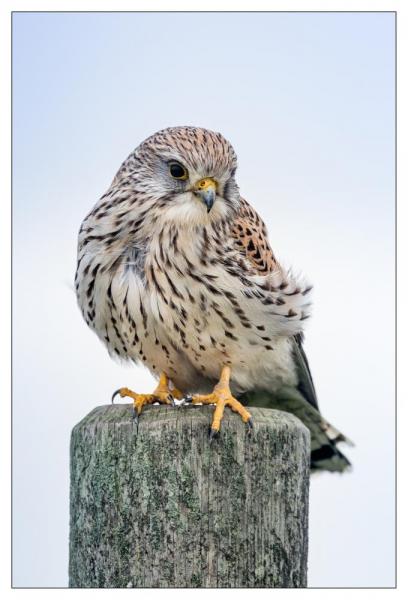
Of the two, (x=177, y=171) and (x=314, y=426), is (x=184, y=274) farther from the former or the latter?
(x=314, y=426)

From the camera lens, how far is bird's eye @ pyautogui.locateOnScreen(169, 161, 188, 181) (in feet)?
13.7

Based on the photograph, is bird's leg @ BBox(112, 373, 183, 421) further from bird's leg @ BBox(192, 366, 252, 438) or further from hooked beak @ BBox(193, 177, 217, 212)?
hooked beak @ BBox(193, 177, 217, 212)

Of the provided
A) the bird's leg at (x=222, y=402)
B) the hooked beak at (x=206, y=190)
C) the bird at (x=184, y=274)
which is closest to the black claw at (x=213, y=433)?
the bird's leg at (x=222, y=402)

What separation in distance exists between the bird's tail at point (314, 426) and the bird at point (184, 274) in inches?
21.3

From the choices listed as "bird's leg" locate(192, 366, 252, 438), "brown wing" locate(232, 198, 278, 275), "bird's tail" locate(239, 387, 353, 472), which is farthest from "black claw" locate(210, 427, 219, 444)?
"bird's tail" locate(239, 387, 353, 472)

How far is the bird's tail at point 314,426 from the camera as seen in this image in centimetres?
502

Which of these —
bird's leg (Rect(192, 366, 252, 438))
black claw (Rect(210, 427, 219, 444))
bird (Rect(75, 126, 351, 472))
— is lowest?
black claw (Rect(210, 427, 219, 444))

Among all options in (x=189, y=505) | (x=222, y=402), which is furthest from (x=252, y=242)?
(x=189, y=505)

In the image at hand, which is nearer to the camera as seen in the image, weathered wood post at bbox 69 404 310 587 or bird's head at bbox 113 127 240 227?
weathered wood post at bbox 69 404 310 587

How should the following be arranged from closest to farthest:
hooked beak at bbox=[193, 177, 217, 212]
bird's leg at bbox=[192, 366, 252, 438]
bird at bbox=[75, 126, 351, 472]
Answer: bird's leg at bbox=[192, 366, 252, 438]
hooked beak at bbox=[193, 177, 217, 212]
bird at bbox=[75, 126, 351, 472]

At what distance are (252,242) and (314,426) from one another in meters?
1.34

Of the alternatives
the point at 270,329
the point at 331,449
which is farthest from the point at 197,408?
the point at 331,449

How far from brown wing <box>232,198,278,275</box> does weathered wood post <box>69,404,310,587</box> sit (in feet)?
4.57

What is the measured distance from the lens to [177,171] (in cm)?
420
